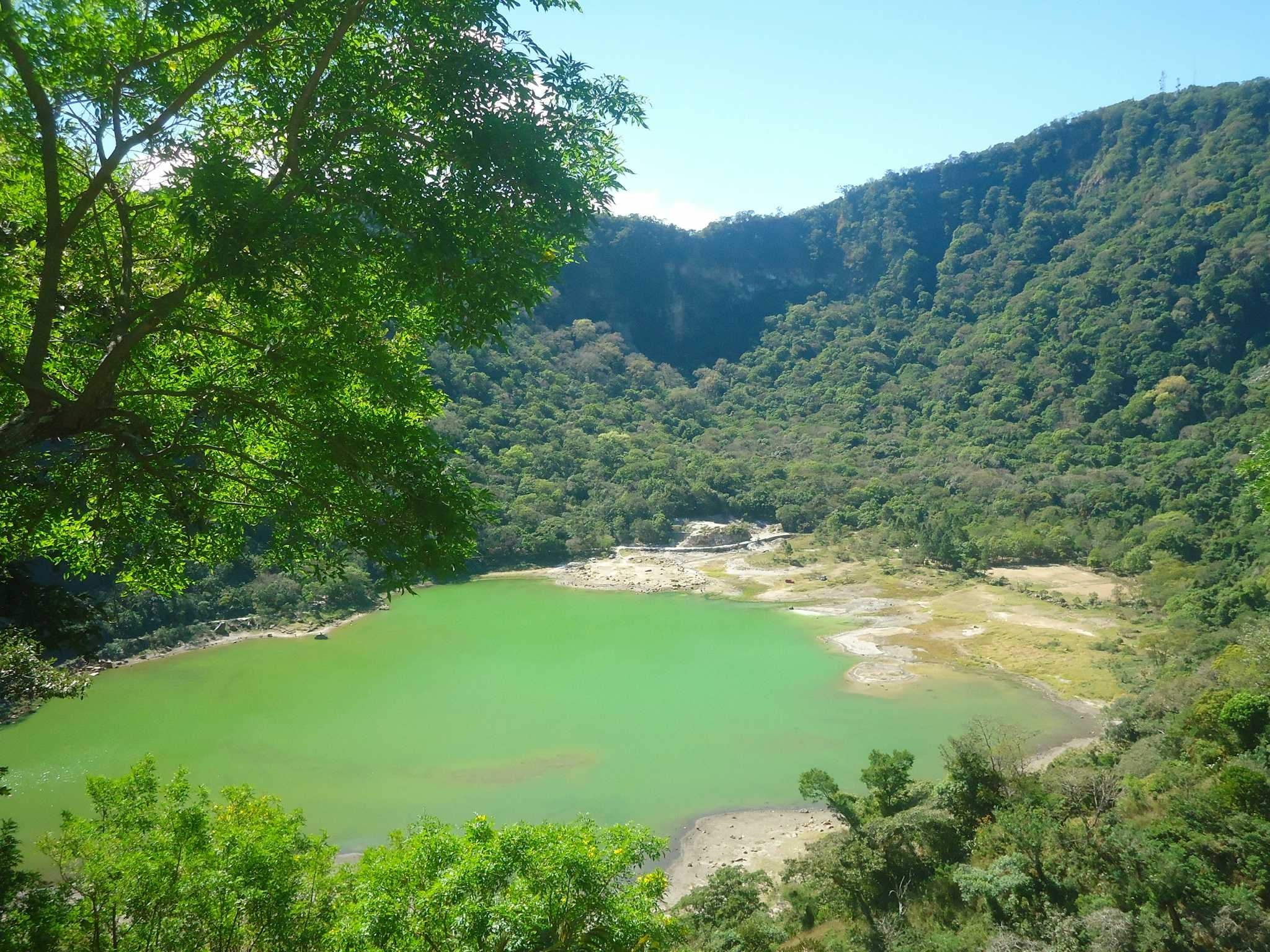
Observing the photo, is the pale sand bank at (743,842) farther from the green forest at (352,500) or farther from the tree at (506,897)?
the tree at (506,897)

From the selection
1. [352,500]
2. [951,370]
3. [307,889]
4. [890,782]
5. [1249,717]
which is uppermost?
[951,370]

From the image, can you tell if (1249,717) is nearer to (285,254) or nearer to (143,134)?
(285,254)

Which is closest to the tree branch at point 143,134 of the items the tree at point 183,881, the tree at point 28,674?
the tree at point 28,674

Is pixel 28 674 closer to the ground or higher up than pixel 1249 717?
higher up

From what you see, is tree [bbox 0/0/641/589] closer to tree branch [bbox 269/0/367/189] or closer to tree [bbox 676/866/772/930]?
tree branch [bbox 269/0/367/189]

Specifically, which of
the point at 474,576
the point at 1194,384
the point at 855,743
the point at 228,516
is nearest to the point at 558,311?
the point at 474,576

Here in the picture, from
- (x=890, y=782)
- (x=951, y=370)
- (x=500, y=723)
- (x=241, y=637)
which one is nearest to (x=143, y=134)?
(x=890, y=782)
